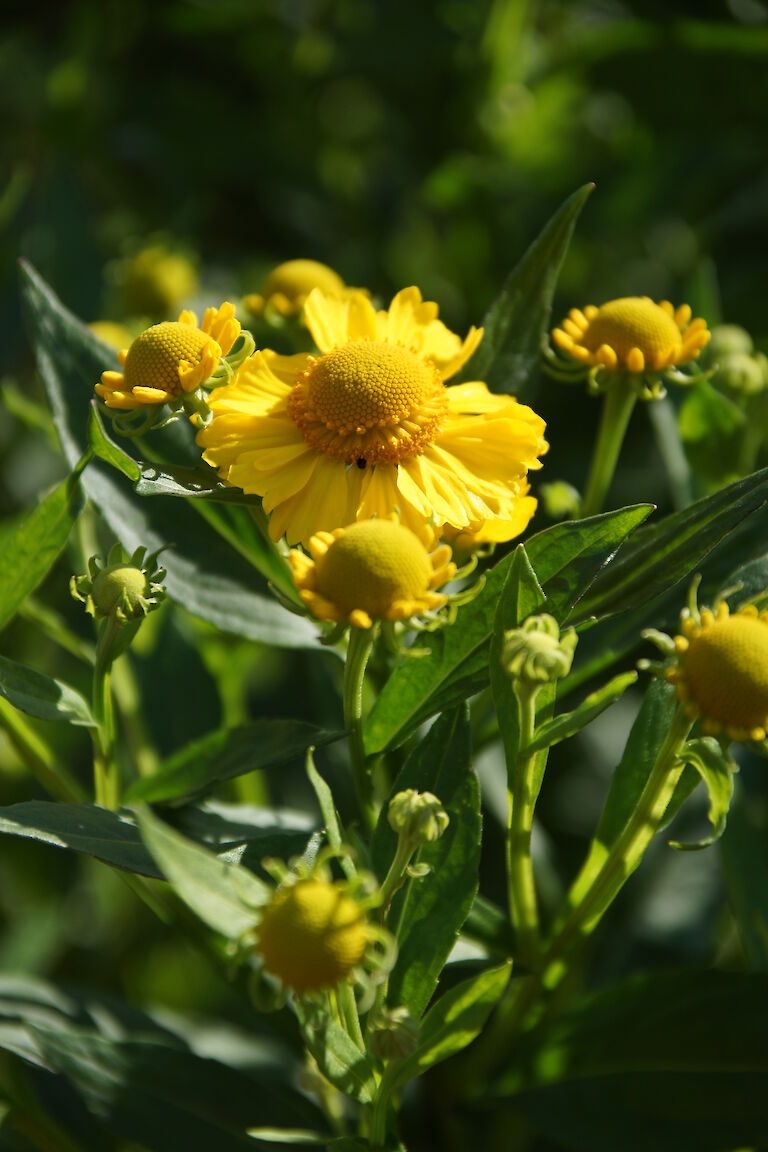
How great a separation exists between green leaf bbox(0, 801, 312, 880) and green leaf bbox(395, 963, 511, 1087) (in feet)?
0.53

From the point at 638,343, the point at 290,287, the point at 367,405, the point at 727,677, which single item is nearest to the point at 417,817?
the point at 727,677

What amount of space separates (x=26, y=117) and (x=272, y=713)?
1254 millimetres

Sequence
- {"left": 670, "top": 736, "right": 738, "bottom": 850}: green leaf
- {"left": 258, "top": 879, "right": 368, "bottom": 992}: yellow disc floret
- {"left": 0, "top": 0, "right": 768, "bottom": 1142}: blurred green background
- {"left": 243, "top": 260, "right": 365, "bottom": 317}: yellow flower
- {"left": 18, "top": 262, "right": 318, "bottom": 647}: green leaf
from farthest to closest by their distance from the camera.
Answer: {"left": 0, "top": 0, "right": 768, "bottom": 1142}: blurred green background
{"left": 243, "top": 260, "right": 365, "bottom": 317}: yellow flower
{"left": 18, "top": 262, "right": 318, "bottom": 647}: green leaf
{"left": 670, "top": 736, "right": 738, "bottom": 850}: green leaf
{"left": 258, "top": 879, "right": 368, "bottom": 992}: yellow disc floret

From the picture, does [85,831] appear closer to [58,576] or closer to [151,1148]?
[151,1148]

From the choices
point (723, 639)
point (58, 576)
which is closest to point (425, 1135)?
point (723, 639)

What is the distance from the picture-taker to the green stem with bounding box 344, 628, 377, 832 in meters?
0.79

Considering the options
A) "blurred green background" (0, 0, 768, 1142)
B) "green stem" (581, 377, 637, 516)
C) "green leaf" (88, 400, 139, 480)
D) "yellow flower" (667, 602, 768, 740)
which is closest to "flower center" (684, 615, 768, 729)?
"yellow flower" (667, 602, 768, 740)

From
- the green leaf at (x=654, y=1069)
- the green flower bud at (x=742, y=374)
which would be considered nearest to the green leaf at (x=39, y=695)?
the green leaf at (x=654, y=1069)

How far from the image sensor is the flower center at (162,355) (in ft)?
2.84

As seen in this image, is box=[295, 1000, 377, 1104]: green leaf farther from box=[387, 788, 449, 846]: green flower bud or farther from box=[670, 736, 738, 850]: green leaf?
box=[670, 736, 738, 850]: green leaf

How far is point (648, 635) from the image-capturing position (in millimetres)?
767

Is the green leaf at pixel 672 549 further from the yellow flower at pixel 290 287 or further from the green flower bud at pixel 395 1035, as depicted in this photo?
the yellow flower at pixel 290 287

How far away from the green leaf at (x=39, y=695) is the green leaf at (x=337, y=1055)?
27 cm

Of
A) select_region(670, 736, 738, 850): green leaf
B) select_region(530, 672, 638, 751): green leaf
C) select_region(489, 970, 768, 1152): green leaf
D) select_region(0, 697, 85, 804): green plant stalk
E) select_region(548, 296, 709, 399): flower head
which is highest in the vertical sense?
select_region(548, 296, 709, 399): flower head
